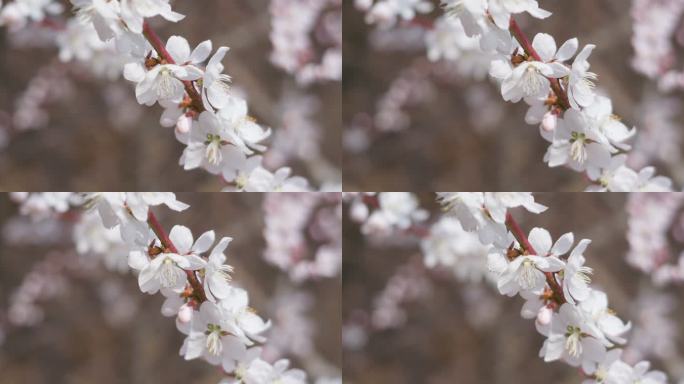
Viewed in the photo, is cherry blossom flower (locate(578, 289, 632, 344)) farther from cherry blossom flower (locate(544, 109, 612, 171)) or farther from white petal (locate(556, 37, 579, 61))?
white petal (locate(556, 37, 579, 61))

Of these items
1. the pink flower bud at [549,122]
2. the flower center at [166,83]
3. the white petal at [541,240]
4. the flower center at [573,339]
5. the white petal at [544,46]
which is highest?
the white petal at [544,46]

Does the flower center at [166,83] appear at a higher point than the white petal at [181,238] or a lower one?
higher

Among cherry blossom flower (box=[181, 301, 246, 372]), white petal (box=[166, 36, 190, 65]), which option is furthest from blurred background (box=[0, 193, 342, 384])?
white petal (box=[166, 36, 190, 65])

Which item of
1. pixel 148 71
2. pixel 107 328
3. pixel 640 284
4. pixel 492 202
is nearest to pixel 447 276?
pixel 640 284

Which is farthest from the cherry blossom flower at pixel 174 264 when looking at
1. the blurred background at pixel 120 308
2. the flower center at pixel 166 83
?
the blurred background at pixel 120 308

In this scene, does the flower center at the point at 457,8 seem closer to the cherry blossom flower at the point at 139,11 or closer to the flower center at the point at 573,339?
the cherry blossom flower at the point at 139,11

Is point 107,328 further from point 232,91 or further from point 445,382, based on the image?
point 445,382

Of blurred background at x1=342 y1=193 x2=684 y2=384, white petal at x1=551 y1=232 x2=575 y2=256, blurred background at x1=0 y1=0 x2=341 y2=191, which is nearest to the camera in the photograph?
white petal at x1=551 y1=232 x2=575 y2=256
